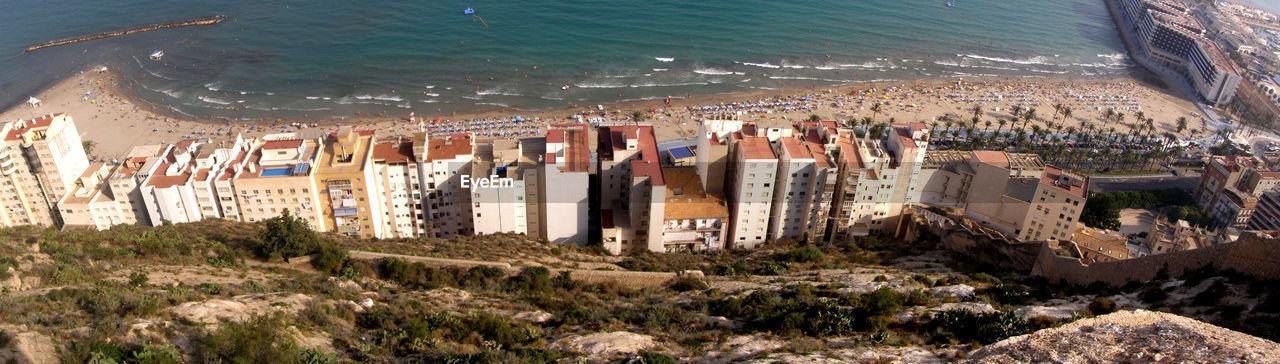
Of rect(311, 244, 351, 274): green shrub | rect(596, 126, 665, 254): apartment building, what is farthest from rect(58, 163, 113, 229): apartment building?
rect(596, 126, 665, 254): apartment building

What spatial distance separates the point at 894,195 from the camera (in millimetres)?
54531

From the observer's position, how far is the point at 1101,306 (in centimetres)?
2788

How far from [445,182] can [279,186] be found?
1187 cm

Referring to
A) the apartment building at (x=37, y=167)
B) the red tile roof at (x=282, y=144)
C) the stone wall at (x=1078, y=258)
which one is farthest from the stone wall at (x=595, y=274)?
the apartment building at (x=37, y=167)

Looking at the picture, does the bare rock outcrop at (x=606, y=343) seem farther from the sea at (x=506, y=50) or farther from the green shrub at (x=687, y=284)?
the sea at (x=506, y=50)

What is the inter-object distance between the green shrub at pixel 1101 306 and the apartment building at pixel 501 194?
3593 centimetres

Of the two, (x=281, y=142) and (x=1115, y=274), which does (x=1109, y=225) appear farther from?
(x=281, y=142)

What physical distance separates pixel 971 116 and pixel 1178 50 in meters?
64.3

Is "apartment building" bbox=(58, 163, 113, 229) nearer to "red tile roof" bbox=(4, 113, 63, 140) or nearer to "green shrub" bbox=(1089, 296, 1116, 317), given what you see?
"red tile roof" bbox=(4, 113, 63, 140)

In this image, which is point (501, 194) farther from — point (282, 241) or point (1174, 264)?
point (1174, 264)

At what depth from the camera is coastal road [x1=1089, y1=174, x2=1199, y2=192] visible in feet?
265

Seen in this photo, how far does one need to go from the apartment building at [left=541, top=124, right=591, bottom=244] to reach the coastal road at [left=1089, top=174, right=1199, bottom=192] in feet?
209

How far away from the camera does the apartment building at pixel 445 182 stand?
5343cm

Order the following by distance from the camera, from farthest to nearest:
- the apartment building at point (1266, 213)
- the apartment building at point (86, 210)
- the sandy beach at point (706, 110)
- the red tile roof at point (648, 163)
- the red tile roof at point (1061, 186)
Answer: the sandy beach at point (706, 110), the apartment building at point (1266, 213), the apartment building at point (86, 210), the red tile roof at point (1061, 186), the red tile roof at point (648, 163)
